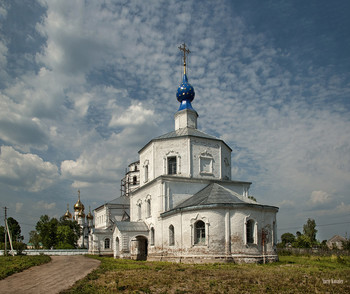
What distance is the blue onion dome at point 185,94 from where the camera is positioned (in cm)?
2886

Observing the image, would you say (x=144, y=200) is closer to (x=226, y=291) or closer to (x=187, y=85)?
(x=187, y=85)

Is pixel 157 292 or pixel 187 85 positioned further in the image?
pixel 187 85

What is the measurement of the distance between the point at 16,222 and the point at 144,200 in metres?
43.7

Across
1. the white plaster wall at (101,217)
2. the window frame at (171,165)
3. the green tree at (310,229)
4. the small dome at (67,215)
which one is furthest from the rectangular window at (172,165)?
the small dome at (67,215)

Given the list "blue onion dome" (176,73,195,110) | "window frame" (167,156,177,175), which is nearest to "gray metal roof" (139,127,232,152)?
"window frame" (167,156,177,175)

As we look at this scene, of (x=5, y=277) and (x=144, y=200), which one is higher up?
(x=144, y=200)

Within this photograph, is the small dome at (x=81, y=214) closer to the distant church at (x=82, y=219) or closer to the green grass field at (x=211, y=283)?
the distant church at (x=82, y=219)

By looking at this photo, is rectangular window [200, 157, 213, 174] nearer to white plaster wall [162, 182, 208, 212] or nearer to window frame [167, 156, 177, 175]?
white plaster wall [162, 182, 208, 212]

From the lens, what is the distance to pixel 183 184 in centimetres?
2367

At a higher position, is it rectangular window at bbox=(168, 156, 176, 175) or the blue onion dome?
the blue onion dome

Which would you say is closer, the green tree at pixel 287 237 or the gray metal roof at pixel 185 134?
the gray metal roof at pixel 185 134

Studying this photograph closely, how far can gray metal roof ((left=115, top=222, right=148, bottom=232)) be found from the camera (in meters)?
24.5

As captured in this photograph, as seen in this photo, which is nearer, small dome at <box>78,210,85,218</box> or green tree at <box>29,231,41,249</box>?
small dome at <box>78,210,85,218</box>

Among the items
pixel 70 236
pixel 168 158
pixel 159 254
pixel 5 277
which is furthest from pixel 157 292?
pixel 70 236
